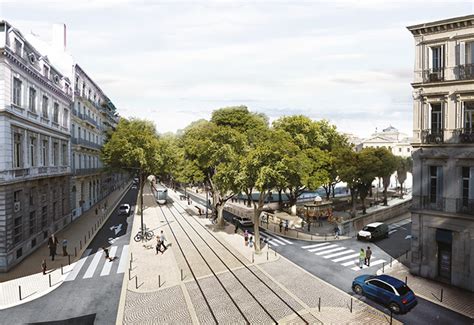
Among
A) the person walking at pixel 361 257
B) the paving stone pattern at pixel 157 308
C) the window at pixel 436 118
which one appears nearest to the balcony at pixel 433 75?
the window at pixel 436 118

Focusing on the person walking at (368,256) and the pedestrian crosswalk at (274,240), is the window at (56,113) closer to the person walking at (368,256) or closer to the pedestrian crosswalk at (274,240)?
the pedestrian crosswalk at (274,240)

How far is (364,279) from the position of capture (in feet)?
66.6

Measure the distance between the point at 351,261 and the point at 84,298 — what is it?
67.1 feet

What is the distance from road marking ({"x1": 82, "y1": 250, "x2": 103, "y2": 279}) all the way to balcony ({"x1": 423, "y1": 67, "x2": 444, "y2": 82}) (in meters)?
28.7

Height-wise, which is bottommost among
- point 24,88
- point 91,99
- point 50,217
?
point 50,217

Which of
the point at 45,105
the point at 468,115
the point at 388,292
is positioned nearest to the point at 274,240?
the point at 388,292

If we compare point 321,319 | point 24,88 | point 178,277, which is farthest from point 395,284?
point 24,88

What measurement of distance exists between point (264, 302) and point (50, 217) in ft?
88.3

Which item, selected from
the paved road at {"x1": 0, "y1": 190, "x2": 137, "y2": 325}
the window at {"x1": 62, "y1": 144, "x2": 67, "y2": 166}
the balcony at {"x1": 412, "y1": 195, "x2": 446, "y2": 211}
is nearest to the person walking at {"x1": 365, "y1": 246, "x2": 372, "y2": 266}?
the balcony at {"x1": 412, "y1": 195, "x2": 446, "y2": 211}

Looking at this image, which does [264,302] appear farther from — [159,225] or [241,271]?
[159,225]

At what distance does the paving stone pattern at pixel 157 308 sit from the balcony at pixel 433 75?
75.5ft

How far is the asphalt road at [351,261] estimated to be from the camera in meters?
17.7

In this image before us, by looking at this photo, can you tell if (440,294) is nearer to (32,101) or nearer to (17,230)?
(17,230)

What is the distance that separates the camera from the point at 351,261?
27.0m
